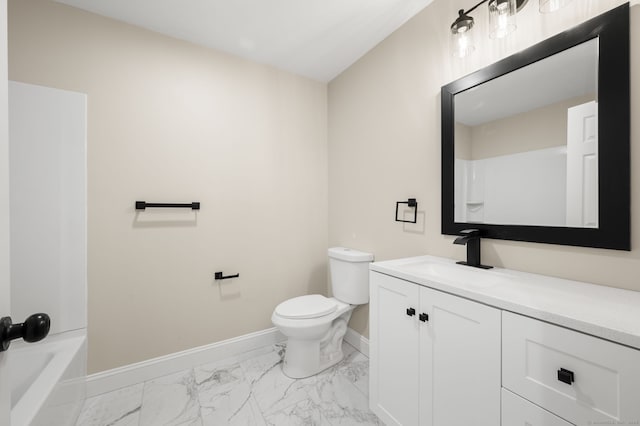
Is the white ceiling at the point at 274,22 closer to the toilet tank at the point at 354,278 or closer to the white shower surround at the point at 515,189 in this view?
the white shower surround at the point at 515,189

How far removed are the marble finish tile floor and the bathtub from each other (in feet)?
0.71

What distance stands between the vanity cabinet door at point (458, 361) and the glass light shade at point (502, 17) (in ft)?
3.93

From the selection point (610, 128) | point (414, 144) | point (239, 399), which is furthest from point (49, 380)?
point (610, 128)

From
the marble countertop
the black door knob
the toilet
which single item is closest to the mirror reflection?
the marble countertop

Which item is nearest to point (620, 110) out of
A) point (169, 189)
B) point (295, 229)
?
point (295, 229)

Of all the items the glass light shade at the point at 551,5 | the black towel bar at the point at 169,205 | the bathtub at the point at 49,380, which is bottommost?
the bathtub at the point at 49,380

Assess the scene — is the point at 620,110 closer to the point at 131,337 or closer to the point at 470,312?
the point at 470,312

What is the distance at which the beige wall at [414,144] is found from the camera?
101 centimetres

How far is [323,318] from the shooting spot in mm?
1759

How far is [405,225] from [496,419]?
1.08 m

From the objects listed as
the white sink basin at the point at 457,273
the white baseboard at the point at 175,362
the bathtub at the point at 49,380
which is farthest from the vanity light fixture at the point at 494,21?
the bathtub at the point at 49,380

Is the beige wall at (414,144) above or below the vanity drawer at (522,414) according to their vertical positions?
above

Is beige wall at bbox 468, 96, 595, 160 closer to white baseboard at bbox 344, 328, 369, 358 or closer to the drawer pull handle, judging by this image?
the drawer pull handle

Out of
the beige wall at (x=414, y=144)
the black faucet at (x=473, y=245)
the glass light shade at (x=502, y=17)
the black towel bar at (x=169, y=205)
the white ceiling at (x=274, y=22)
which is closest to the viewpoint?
the beige wall at (x=414, y=144)
